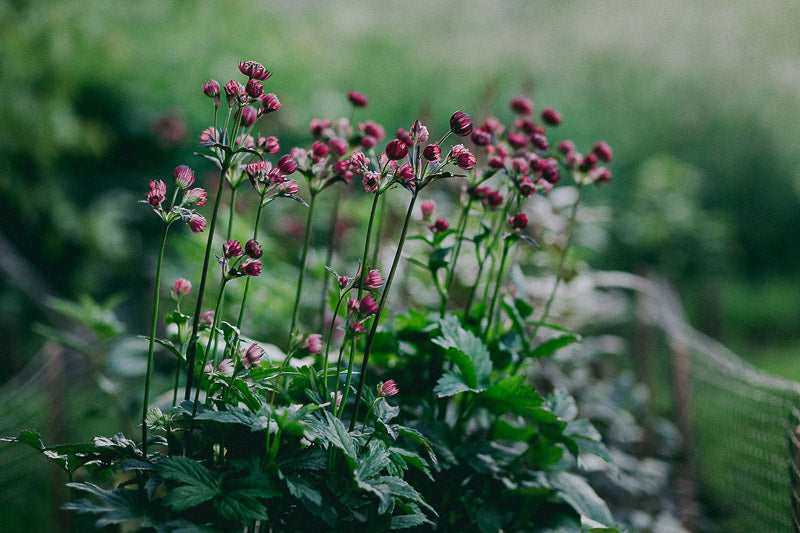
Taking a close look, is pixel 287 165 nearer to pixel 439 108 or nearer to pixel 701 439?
pixel 701 439

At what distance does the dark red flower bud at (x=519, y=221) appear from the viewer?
1082mm

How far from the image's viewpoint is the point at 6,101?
9.32ft

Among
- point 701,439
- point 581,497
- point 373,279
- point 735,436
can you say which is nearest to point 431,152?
point 373,279

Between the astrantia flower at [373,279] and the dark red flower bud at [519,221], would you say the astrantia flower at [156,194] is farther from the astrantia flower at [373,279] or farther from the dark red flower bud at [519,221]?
the dark red flower bud at [519,221]

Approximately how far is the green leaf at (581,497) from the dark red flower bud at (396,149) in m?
0.70

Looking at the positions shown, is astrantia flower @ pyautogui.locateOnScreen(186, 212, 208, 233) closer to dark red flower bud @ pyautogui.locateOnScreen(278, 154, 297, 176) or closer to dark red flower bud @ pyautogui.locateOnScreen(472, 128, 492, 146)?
dark red flower bud @ pyautogui.locateOnScreen(278, 154, 297, 176)

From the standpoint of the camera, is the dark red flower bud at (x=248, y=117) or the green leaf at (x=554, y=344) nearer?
the dark red flower bud at (x=248, y=117)

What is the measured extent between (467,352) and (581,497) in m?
0.41

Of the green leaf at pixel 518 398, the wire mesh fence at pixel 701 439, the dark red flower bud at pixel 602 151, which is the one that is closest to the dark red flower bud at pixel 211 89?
the green leaf at pixel 518 398

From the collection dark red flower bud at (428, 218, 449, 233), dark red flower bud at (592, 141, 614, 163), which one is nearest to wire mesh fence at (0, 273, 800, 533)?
dark red flower bud at (592, 141, 614, 163)

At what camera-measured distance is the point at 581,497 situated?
1.25 m

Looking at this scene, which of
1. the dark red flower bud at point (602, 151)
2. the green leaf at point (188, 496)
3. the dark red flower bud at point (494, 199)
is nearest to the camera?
the green leaf at point (188, 496)

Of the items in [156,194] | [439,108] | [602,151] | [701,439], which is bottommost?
[701,439]

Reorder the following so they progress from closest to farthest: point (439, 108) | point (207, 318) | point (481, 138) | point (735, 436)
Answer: point (207, 318) → point (481, 138) → point (735, 436) → point (439, 108)
